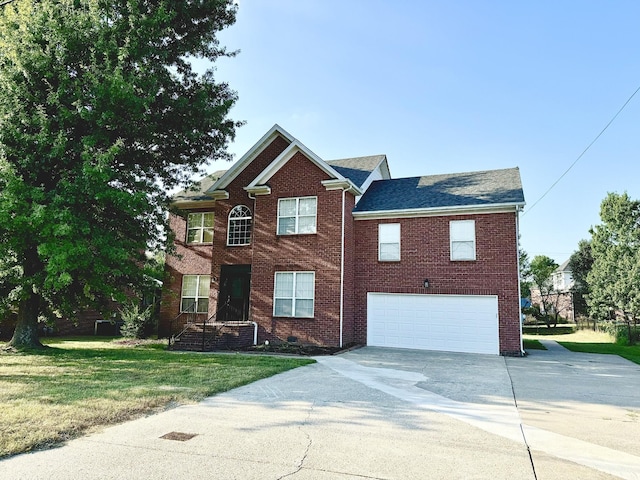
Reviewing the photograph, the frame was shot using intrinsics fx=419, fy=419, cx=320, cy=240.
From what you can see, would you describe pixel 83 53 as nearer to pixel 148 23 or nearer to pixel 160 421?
pixel 148 23

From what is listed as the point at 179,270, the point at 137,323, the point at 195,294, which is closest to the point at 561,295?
the point at 195,294

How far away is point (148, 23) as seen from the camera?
12422 mm

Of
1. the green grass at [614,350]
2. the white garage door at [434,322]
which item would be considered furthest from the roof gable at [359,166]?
the green grass at [614,350]

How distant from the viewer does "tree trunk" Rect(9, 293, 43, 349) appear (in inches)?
512

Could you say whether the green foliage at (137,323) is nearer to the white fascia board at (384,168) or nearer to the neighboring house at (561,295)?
the white fascia board at (384,168)

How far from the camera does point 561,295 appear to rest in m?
38.7

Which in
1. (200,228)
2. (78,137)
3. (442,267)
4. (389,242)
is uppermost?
(78,137)

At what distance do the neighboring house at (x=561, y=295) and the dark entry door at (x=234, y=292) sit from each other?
2898 centimetres

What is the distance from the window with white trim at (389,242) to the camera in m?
15.7

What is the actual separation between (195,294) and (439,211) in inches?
440

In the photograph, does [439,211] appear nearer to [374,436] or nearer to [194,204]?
[194,204]

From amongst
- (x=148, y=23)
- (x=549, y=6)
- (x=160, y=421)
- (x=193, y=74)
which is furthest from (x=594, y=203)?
(x=160, y=421)

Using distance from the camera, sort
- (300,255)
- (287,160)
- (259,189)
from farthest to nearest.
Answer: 1. (259,189)
2. (287,160)
3. (300,255)

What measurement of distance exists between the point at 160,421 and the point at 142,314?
1495 cm
